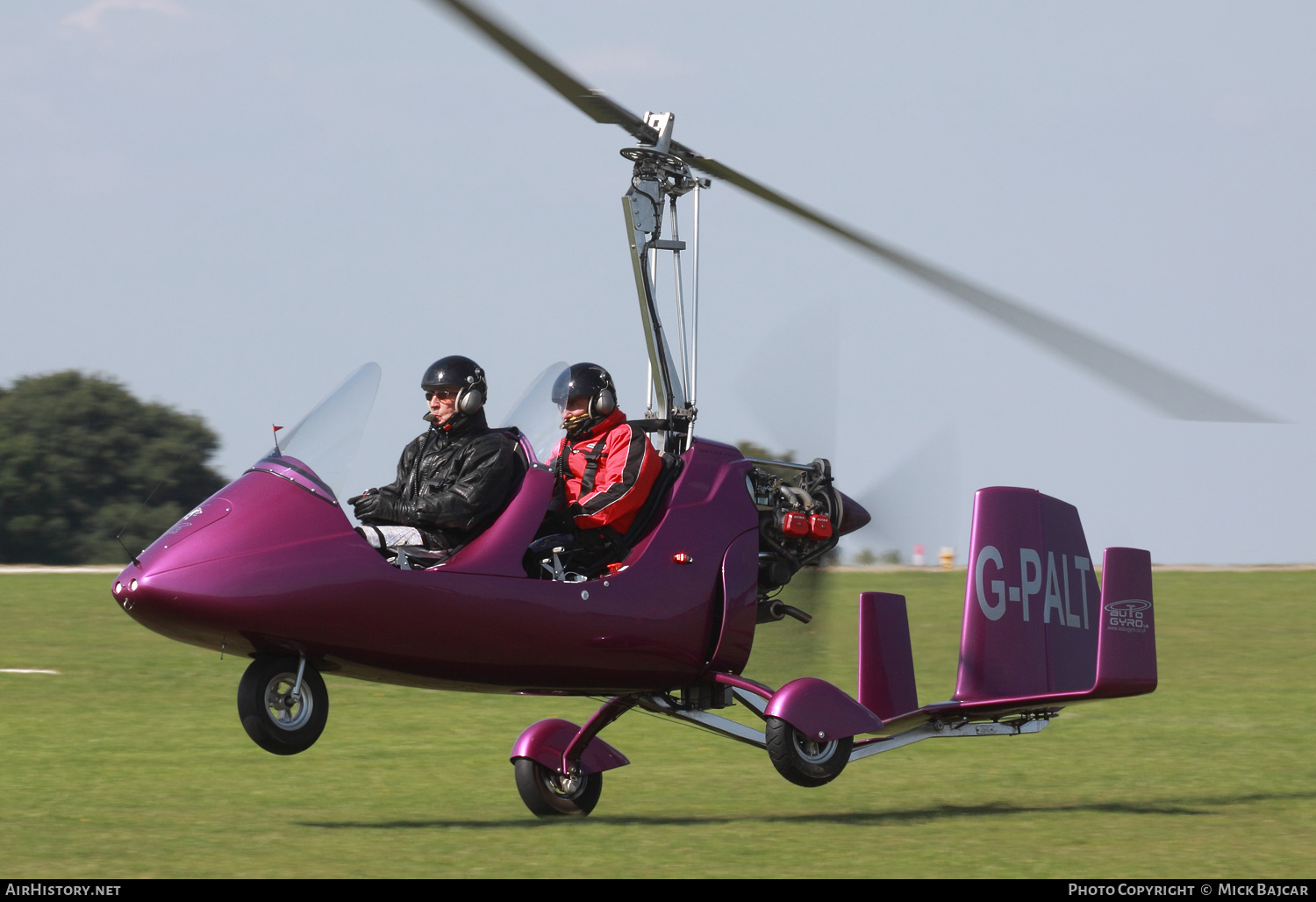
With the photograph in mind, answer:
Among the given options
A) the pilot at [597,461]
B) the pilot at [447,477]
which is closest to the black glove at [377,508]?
the pilot at [447,477]

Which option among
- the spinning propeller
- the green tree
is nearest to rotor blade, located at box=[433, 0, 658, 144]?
the spinning propeller

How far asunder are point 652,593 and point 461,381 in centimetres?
140

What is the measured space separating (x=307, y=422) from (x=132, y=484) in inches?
1104

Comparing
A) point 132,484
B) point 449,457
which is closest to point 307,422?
point 449,457

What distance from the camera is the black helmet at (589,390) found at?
811 cm

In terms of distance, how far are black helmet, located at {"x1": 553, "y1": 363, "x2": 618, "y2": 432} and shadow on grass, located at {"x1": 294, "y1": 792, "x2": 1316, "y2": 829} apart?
7.06 ft

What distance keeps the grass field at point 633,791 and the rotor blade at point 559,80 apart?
2738 millimetres

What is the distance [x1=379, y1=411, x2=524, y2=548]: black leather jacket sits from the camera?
719 centimetres

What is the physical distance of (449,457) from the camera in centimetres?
738

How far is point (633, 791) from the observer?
392 inches

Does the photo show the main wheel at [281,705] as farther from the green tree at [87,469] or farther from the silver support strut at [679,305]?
the green tree at [87,469]

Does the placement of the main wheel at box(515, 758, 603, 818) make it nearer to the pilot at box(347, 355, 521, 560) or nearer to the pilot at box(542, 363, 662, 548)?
the pilot at box(542, 363, 662, 548)

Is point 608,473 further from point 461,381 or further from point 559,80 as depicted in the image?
point 559,80

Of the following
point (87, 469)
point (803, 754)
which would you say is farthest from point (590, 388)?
point (87, 469)
